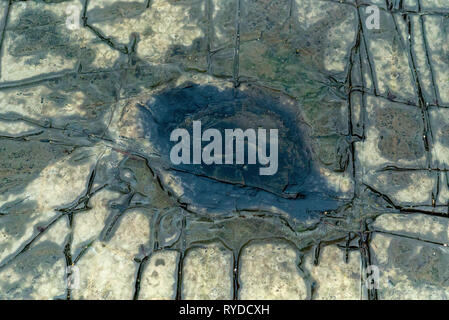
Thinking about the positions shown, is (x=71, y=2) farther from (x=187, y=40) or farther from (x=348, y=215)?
(x=348, y=215)

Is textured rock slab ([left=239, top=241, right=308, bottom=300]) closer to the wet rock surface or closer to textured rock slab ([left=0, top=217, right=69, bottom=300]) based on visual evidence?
the wet rock surface

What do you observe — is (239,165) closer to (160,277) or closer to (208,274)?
(208,274)

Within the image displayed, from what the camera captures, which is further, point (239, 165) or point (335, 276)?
point (239, 165)

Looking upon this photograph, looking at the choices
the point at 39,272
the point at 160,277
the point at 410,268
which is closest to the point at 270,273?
the point at 160,277

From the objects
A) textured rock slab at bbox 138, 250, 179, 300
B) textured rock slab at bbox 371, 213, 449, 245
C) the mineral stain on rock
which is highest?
the mineral stain on rock

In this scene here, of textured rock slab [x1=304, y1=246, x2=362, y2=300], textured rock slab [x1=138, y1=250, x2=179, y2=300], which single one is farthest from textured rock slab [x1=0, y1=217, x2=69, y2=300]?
textured rock slab [x1=304, y1=246, x2=362, y2=300]

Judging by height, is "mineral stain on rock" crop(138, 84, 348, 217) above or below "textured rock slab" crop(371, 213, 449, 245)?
above

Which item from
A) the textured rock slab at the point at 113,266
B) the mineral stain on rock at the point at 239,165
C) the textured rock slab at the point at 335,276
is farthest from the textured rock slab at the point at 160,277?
the textured rock slab at the point at 335,276

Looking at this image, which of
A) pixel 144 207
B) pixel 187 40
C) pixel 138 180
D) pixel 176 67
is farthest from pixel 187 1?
pixel 144 207
